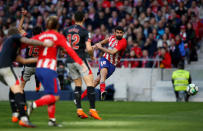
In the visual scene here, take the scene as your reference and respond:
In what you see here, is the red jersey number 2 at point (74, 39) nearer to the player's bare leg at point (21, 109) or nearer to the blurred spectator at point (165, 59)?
the player's bare leg at point (21, 109)

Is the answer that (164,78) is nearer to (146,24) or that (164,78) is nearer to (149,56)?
(149,56)

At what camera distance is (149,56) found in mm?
23547

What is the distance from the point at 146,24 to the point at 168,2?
2.45m

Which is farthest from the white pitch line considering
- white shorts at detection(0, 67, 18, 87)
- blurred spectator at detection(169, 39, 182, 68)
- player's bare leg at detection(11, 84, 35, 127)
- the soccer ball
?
blurred spectator at detection(169, 39, 182, 68)

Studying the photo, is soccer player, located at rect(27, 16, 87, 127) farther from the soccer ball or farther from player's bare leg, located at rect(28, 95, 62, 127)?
the soccer ball

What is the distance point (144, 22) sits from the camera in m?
24.2

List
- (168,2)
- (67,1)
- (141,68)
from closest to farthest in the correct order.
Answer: (141,68) < (168,2) < (67,1)

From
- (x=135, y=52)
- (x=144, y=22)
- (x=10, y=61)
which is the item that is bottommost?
(x=10, y=61)

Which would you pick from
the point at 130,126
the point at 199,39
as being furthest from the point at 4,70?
the point at 199,39

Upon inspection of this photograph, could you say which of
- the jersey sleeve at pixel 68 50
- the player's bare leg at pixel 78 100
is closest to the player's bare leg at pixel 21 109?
the jersey sleeve at pixel 68 50

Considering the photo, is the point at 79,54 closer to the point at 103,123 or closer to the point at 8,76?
the point at 103,123

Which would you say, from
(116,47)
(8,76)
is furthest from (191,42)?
(8,76)

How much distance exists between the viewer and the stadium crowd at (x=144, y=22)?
2311cm

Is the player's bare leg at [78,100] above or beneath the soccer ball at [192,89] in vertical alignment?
beneath
